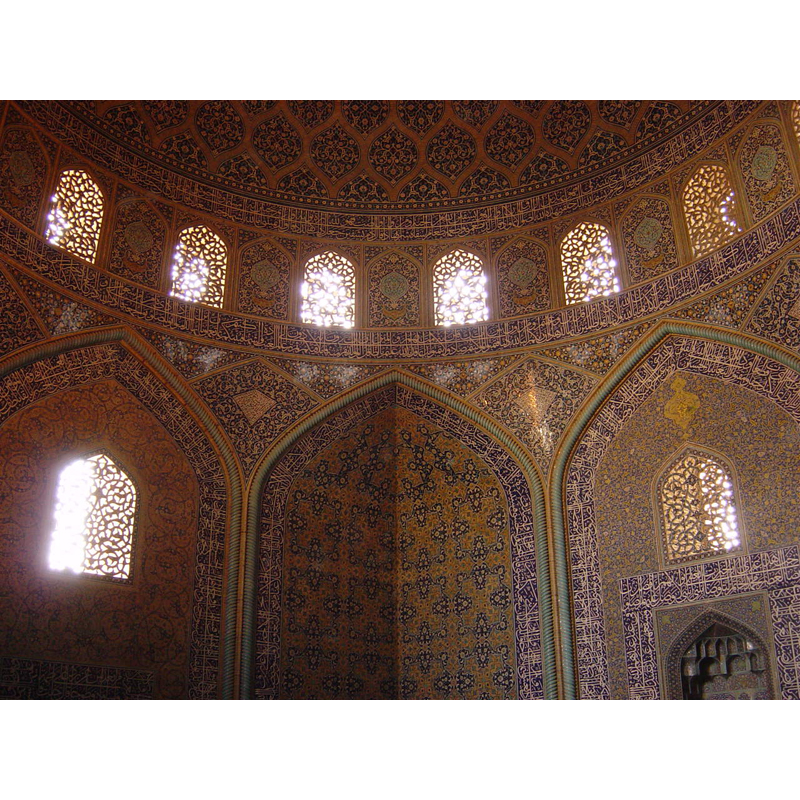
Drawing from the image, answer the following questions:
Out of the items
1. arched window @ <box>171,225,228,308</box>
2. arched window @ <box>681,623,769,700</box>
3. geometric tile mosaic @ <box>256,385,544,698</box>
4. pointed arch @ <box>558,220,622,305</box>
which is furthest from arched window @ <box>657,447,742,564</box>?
arched window @ <box>171,225,228,308</box>

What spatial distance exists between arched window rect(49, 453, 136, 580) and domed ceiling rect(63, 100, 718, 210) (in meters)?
3.73

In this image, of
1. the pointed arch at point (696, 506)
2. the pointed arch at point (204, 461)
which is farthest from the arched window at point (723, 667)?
the pointed arch at point (204, 461)

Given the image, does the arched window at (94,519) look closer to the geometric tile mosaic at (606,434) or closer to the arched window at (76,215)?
the arched window at (76,215)

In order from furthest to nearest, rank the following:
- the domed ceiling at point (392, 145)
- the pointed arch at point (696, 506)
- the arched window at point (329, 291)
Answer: the arched window at point (329, 291), the domed ceiling at point (392, 145), the pointed arch at point (696, 506)

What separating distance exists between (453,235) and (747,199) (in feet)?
11.6

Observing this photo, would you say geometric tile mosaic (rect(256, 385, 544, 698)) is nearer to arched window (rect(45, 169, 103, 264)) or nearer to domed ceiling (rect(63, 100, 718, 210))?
domed ceiling (rect(63, 100, 718, 210))

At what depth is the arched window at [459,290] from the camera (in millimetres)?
12133

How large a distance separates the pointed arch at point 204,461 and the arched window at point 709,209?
5.37 m

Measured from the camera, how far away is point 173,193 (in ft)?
38.8

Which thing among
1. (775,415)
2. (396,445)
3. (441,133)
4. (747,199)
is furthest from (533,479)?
(441,133)

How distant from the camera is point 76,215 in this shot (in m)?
10.9

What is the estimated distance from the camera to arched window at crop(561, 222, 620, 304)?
38.0ft

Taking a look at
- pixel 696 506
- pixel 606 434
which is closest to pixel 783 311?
pixel 696 506

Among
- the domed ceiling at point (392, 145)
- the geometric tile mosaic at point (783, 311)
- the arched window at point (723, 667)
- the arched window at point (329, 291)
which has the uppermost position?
the domed ceiling at point (392, 145)
